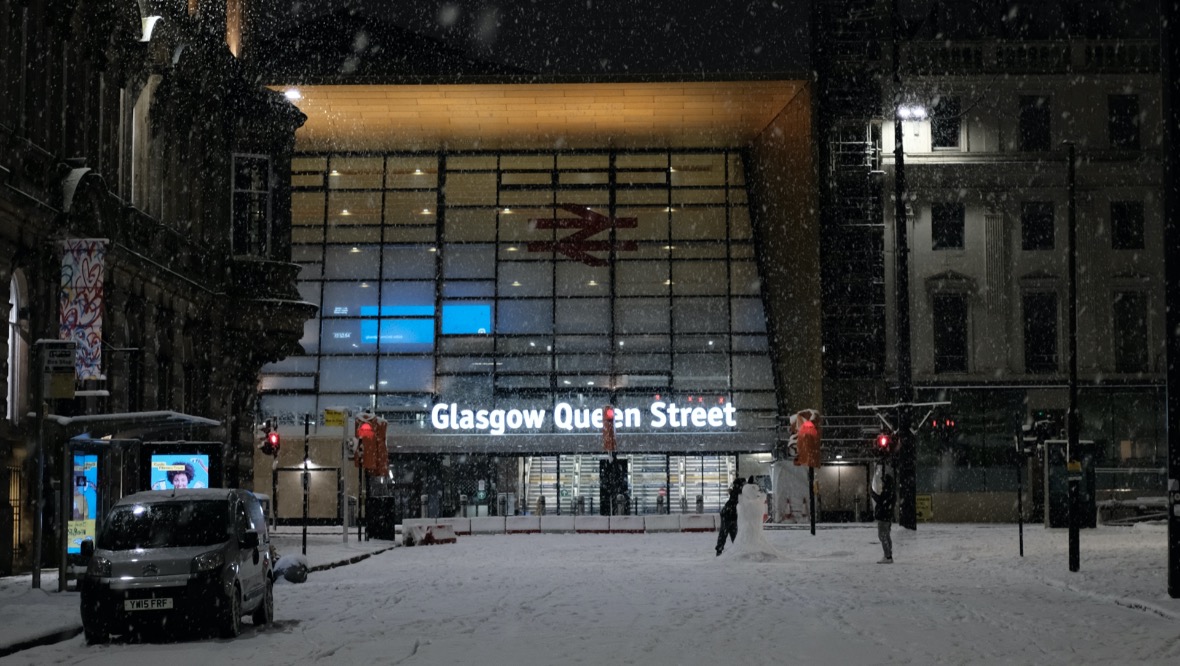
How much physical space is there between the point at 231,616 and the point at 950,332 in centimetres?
4706

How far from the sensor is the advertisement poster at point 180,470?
2748 cm

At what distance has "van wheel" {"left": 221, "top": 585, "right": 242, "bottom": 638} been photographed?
16.9 metres

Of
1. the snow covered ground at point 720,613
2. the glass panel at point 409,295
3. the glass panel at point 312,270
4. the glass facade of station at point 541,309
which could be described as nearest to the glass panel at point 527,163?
the glass facade of station at point 541,309

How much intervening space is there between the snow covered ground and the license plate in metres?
0.39

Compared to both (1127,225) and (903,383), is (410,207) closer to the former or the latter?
(903,383)

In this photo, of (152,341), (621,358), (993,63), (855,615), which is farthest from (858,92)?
(855,615)

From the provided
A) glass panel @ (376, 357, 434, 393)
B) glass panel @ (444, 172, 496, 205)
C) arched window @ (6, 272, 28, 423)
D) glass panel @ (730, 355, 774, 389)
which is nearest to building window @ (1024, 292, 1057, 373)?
glass panel @ (730, 355, 774, 389)

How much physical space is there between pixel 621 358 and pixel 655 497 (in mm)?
5921

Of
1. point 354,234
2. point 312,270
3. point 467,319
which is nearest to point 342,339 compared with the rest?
point 312,270

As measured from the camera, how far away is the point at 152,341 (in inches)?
1355

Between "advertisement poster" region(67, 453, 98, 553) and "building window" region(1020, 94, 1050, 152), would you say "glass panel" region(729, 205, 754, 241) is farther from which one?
"advertisement poster" region(67, 453, 98, 553)

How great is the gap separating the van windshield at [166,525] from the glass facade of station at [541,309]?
4671cm

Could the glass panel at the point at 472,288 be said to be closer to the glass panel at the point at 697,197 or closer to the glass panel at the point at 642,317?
the glass panel at the point at 642,317

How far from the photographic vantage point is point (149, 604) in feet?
55.0
